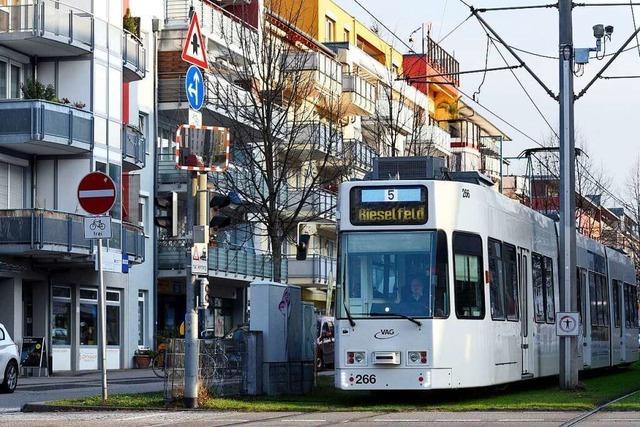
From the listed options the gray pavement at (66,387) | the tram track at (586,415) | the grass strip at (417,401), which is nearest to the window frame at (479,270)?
the grass strip at (417,401)

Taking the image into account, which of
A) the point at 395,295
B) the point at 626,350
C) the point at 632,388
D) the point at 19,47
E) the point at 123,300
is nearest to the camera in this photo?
the point at 395,295

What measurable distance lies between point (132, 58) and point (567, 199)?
75.7 ft

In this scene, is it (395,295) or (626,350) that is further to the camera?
(626,350)

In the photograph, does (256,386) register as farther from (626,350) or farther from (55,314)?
(55,314)

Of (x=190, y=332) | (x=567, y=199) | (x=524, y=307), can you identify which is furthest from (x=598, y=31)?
(x=190, y=332)

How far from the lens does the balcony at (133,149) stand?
4681 cm

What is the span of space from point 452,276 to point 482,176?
3261 millimetres

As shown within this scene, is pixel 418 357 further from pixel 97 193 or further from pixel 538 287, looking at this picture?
pixel 538 287

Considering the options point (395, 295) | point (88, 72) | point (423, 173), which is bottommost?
point (395, 295)

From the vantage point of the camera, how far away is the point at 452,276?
73.1 ft

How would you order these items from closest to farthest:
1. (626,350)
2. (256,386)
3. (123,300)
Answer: (256,386)
(626,350)
(123,300)

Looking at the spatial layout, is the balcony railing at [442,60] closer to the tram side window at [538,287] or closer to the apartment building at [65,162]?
the apartment building at [65,162]

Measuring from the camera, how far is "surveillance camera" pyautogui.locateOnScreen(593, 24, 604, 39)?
102 ft

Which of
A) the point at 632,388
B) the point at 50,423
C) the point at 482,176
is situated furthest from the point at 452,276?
the point at 632,388
